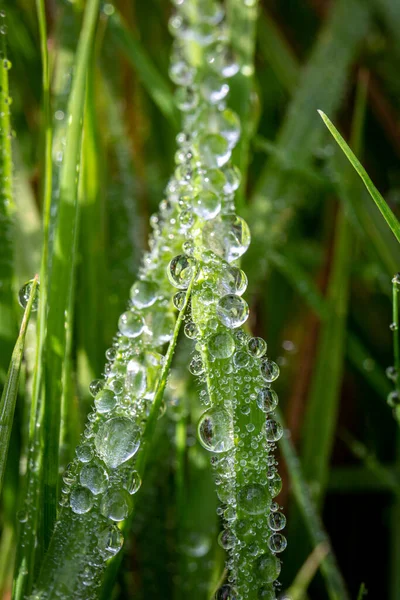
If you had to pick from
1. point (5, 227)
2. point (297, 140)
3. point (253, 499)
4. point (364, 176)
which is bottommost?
point (253, 499)

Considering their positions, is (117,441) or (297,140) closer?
(117,441)

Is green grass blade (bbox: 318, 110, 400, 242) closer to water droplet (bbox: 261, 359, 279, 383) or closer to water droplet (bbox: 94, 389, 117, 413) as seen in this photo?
water droplet (bbox: 261, 359, 279, 383)

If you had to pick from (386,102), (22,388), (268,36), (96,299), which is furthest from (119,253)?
(386,102)

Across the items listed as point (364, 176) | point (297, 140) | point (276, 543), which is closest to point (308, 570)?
point (276, 543)

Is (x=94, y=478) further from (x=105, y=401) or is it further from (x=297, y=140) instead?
(x=297, y=140)

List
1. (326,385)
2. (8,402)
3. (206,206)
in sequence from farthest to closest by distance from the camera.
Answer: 1. (326,385)
2. (206,206)
3. (8,402)

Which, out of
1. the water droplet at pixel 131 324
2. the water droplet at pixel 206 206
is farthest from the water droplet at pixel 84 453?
the water droplet at pixel 206 206
